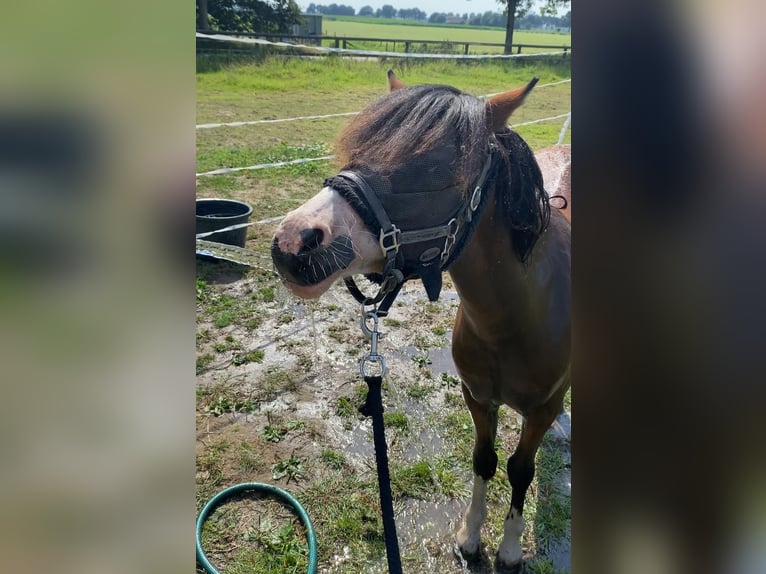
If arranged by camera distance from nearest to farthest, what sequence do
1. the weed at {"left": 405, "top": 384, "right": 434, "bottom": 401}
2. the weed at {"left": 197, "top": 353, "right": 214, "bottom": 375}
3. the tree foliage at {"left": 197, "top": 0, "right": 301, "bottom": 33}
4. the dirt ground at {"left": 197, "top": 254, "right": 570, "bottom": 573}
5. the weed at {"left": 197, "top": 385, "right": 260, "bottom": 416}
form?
the dirt ground at {"left": 197, "top": 254, "right": 570, "bottom": 573}
the weed at {"left": 197, "top": 385, "right": 260, "bottom": 416}
the weed at {"left": 405, "top": 384, "right": 434, "bottom": 401}
the weed at {"left": 197, "top": 353, "right": 214, "bottom": 375}
the tree foliage at {"left": 197, "top": 0, "right": 301, "bottom": 33}

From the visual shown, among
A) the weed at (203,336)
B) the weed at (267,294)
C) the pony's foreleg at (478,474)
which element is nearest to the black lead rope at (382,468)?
the pony's foreleg at (478,474)

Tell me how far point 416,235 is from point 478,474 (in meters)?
1.67

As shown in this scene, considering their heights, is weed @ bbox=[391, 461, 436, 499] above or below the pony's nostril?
below

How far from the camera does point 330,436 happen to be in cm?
346

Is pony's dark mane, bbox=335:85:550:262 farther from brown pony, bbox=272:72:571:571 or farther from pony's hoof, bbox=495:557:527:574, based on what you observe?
pony's hoof, bbox=495:557:527:574

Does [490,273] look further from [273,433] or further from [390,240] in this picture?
[273,433]

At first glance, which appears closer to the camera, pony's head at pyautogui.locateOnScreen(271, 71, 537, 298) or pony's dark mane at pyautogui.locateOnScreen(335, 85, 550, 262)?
pony's head at pyautogui.locateOnScreen(271, 71, 537, 298)

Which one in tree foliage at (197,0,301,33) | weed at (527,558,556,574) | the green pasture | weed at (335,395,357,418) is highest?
tree foliage at (197,0,301,33)

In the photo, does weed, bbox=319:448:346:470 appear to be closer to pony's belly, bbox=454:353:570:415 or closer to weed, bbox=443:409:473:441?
weed, bbox=443:409:473:441

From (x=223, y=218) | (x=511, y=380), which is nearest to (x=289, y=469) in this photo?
(x=511, y=380)

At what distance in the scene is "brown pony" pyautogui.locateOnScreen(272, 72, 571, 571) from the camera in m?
1.57

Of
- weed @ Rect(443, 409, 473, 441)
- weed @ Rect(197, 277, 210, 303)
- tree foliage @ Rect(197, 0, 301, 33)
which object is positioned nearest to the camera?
weed @ Rect(443, 409, 473, 441)

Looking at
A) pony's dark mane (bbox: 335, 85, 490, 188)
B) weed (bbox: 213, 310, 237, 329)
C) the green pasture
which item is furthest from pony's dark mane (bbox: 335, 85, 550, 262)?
the green pasture

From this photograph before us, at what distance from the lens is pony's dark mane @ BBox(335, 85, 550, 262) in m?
1.64
